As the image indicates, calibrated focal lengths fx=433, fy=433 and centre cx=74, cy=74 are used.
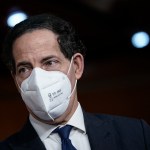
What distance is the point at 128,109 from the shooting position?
5023 mm

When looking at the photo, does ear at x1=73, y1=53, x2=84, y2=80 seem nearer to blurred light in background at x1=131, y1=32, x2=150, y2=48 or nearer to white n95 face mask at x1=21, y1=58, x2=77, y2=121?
white n95 face mask at x1=21, y1=58, x2=77, y2=121

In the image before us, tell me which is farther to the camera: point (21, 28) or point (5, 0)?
point (5, 0)

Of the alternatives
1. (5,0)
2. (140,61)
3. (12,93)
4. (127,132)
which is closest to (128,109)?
(140,61)

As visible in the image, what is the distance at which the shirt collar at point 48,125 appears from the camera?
4.98 ft

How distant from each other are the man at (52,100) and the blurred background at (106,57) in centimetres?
260

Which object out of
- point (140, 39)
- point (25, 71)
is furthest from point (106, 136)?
point (140, 39)

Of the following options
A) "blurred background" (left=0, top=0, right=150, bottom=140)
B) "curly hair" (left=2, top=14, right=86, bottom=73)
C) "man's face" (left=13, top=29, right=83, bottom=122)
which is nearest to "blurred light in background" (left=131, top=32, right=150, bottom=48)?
"blurred background" (left=0, top=0, right=150, bottom=140)

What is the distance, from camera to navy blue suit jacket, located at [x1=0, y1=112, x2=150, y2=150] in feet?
4.97

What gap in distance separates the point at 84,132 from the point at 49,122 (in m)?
0.14

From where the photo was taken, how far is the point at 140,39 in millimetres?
5168

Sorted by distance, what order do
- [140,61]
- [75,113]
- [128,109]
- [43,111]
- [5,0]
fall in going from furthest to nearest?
[140,61] → [128,109] → [5,0] → [75,113] → [43,111]

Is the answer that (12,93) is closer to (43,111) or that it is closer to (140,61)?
(140,61)

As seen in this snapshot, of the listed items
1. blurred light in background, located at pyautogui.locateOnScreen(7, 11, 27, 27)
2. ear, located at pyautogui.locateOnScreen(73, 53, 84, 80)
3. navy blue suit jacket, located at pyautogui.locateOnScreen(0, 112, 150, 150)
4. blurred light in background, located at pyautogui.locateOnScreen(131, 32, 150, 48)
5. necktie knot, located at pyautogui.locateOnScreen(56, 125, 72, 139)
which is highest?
blurred light in background, located at pyautogui.locateOnScreen(7, 11, 27, 27)

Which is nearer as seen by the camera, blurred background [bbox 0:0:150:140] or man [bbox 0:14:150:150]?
man [bbox 0:14:150:150]
